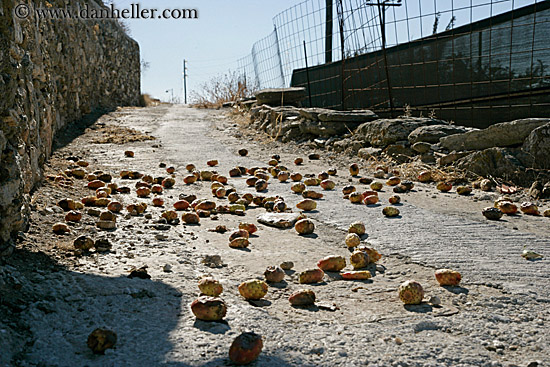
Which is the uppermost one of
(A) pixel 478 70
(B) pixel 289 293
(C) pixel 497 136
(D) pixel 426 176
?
(A) pixel 478 70

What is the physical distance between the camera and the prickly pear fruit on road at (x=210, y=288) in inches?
62.0

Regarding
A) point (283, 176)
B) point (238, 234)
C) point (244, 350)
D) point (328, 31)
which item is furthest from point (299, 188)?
point (328, 31)

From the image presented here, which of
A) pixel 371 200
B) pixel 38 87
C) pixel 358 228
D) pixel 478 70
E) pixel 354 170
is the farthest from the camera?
pixel 478 70

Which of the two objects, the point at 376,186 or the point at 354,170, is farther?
the point at 354,170

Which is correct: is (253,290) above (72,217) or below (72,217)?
below

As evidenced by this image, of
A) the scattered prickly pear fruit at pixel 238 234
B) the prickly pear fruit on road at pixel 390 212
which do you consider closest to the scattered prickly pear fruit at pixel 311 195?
the prickly pear fruit on road at pixel 390 212

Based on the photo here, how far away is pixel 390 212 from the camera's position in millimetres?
2730

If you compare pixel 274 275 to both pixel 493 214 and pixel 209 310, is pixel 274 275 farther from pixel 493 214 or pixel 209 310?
pixel 493 214

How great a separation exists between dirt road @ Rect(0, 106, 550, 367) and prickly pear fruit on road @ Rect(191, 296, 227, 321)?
3 cm

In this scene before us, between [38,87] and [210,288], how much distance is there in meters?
2.37

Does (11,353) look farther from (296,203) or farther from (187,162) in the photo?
(187,162)

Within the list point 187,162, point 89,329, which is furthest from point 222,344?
point 187,162

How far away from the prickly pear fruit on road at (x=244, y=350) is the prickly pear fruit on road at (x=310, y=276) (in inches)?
23.8

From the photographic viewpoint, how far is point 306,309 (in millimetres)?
1551
